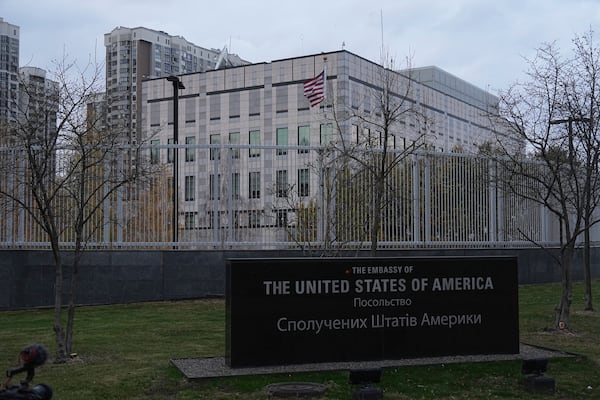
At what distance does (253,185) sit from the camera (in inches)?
864

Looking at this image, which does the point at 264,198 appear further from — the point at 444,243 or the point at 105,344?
the point at 105,344

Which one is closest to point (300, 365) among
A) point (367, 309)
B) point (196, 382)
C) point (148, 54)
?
point (367, 309)

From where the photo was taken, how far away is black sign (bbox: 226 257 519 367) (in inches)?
411

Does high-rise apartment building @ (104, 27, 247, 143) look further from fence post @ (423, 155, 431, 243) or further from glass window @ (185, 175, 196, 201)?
glass window @ (185, 175, 196, 201)

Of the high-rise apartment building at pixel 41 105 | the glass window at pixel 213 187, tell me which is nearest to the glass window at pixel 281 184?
the glass window at pixel 213 187

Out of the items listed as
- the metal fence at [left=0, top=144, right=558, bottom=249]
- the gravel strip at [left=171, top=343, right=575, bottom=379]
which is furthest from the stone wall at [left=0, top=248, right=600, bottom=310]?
the gravel strip at [left=171, top=343, right=575, bottom=379]

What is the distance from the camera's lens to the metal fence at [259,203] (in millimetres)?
20078

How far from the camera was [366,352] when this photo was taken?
10883 mm

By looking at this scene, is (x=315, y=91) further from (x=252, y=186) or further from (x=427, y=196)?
(x=252, y=186)

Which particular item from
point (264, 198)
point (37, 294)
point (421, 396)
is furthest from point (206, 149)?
point (421, 396)

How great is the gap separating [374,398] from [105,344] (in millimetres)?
6211

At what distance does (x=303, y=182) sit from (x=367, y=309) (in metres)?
11.7

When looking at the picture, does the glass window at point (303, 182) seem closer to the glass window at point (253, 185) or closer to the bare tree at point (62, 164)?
the glass window at point (253, 185)

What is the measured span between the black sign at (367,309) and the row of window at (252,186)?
394 inches
